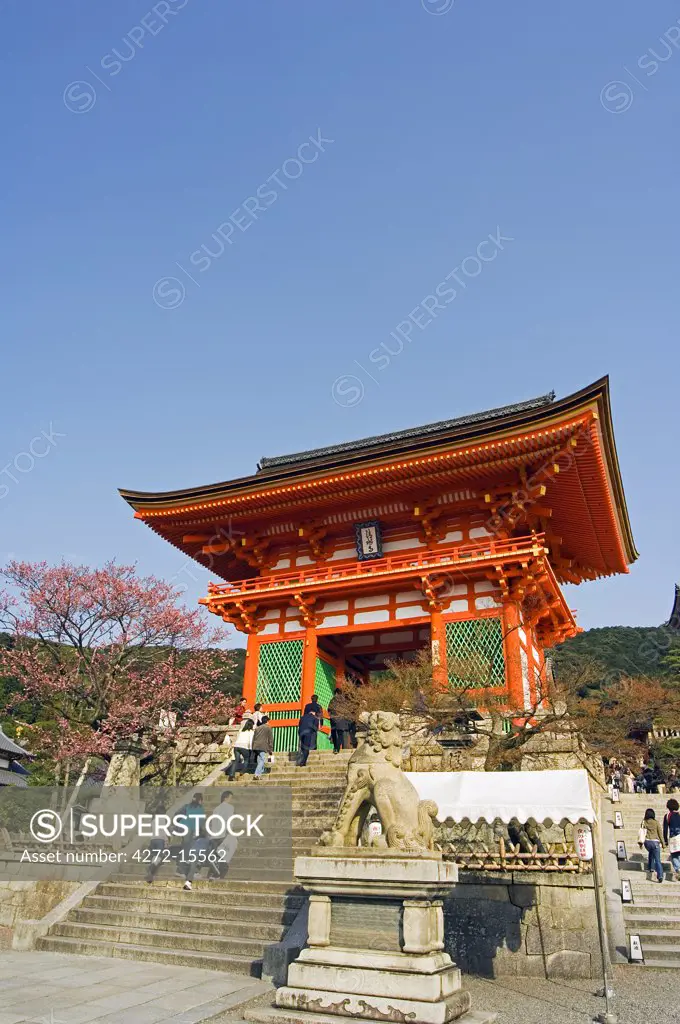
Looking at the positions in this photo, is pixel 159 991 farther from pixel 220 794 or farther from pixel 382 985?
pixel 220 794

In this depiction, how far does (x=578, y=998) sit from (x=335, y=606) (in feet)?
41.5

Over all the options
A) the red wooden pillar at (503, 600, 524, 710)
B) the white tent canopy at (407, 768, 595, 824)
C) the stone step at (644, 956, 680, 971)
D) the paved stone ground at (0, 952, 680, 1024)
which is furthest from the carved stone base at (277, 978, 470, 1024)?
the red wooden pillar at (503, 600, 524, 710)

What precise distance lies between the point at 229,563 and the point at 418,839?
58.7 feet

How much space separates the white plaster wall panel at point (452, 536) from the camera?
19219 mm

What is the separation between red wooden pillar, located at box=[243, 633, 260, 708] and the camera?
19.5 m

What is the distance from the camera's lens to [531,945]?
8.93m

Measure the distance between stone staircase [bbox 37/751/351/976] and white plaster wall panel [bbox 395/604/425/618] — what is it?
26.5 ft

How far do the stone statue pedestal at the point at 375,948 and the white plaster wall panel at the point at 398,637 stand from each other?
599 inches

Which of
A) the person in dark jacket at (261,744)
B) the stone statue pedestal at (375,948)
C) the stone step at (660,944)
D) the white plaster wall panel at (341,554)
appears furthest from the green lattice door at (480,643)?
the stone statue pedestal at (375,948)

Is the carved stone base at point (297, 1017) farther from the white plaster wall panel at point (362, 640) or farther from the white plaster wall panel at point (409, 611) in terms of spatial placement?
the white plaster wall panel at point (362, 640)

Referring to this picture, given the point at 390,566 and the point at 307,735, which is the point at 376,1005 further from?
the point at 390,566

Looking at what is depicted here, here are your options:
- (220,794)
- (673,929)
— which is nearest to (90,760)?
(220,794)

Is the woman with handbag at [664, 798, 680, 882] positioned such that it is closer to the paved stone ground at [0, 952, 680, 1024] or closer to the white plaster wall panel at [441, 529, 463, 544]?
the paved stone ground at [0, 952, 680, 1024]

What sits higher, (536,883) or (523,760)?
(523,760)
